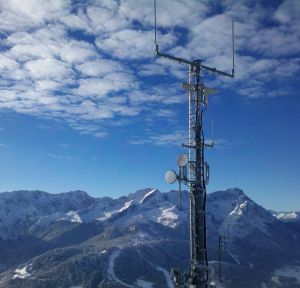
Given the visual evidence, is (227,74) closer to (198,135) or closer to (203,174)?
(198,135)

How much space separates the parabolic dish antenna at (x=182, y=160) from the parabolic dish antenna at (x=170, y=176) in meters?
0.73

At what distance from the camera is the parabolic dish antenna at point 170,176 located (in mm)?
30212

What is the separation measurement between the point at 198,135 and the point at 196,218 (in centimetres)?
543

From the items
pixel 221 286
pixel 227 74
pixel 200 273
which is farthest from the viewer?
pixel 227 74

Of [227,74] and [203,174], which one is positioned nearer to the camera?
[203,174]

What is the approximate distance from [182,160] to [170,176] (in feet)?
4.49

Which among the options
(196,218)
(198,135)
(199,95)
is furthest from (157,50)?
(196,218)

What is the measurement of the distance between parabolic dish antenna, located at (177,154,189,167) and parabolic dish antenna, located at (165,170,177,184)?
28.9 inches

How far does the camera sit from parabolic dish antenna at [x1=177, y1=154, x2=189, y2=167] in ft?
98.7

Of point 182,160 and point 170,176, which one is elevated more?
point 182,160

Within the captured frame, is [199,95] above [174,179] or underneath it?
above

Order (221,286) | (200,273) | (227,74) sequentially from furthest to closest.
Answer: (227,74) → (221,286) → (200,273)

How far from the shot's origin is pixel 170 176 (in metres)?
30.6

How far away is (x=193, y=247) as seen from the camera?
2941cm
